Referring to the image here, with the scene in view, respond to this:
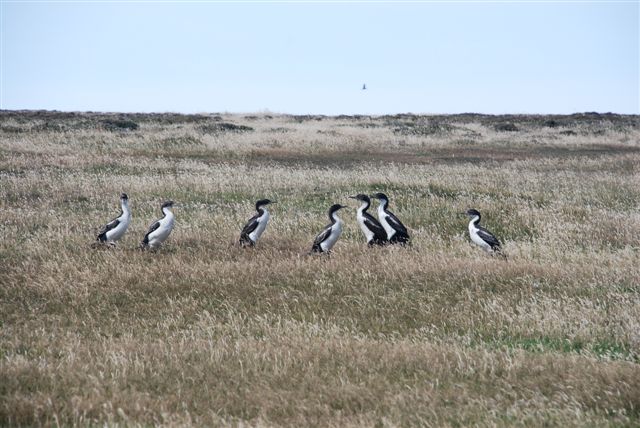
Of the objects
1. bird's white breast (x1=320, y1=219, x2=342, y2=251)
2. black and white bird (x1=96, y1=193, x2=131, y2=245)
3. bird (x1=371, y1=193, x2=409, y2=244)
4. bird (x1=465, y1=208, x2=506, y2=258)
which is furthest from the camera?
bird (x1=371, y1=193, x2=409, y2=244)

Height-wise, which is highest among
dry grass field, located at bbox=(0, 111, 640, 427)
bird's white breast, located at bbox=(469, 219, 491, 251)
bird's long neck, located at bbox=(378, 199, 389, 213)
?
bird's long neck, located at bbox=(378, 199, 389, 213)

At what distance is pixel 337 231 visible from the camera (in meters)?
13.2

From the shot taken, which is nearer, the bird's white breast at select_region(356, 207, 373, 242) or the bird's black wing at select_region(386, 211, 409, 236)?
the bird's black wing at select_region(386, 211, 409, 236)

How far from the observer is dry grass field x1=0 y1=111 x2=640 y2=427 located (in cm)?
606

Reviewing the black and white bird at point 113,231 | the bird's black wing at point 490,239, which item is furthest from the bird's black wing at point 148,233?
the bird's black wing at point 490,239

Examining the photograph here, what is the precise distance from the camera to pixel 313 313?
8906 millimetres

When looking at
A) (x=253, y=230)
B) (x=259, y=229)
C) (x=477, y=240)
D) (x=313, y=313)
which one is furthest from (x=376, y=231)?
(x=313, y=313)

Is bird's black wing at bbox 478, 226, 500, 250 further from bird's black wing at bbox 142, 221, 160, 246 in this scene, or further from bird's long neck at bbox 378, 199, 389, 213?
bird's black wing at bbox 142, 221, 160, 246

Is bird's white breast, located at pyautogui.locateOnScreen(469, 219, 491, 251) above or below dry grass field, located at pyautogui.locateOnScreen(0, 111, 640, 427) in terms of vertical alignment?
above

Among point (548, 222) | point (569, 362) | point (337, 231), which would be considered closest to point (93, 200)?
point (337, 231)

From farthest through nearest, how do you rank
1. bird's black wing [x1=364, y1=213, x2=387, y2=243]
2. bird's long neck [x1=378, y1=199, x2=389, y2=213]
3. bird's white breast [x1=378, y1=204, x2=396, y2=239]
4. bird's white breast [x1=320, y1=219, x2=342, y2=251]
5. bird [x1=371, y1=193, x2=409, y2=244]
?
bird's long neck [x1=378, y1=199, x2=389, y2=213], bird's white breast [x1=378, y1=204, x2=396, y2=239], bird's black wing [x1=364, y1=213, x2=387, y2=243], bird [x1=371, y1=193, x2=409, y2=244], bird's white breast [x1=320, y1=219, x2=342, y2=251]

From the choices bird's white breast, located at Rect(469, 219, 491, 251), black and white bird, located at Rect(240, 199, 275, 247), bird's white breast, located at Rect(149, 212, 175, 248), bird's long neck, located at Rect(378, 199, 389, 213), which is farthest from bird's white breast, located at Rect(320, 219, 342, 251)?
bird's white breast, located at Rect(149, 212, 175, 248)

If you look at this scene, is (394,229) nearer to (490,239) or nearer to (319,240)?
(319,240)

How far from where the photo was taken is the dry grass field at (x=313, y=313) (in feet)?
19.9
